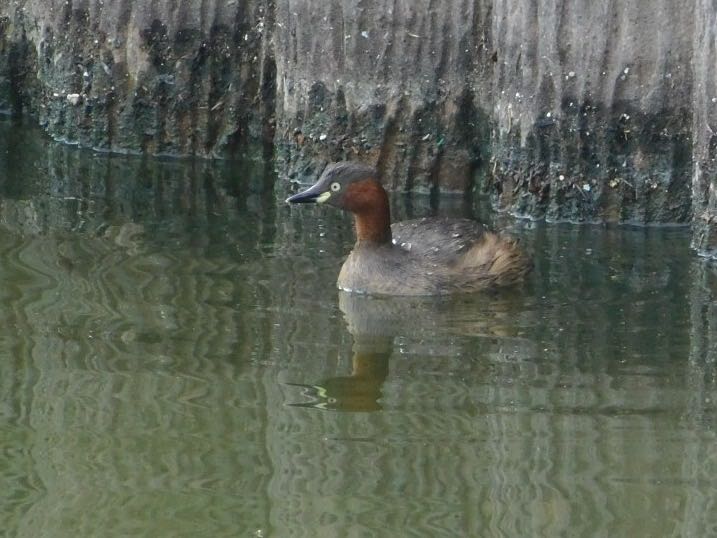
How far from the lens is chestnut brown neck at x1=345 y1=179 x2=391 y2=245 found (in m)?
9.34

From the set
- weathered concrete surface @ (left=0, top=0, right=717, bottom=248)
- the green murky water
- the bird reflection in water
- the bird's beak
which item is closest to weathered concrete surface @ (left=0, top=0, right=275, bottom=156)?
weathered concrete surface @ (left=0, top=0, right=717, bottom=248)

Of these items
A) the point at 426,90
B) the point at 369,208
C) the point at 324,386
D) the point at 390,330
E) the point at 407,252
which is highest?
the point at 426,90

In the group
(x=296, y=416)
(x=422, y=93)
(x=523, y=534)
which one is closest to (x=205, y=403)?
(x=296, y=416)

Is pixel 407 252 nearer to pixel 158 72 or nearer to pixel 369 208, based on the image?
pixel 369 208

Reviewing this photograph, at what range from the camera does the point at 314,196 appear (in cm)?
932

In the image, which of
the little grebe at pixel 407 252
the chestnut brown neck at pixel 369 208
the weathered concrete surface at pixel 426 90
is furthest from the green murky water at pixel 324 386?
the weathered concrete surface at pixel 426 90

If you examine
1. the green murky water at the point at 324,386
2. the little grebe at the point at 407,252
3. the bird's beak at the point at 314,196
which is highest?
the bird's beak at the point at 314,196

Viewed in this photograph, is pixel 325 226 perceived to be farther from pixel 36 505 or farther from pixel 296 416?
pixel 36 505

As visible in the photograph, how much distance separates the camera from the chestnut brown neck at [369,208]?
9.34m

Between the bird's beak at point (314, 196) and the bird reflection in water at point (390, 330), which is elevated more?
the bird's beak at point (314, 196)

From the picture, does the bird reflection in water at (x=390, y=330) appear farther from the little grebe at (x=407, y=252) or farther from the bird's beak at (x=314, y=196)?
the bird's beak at (x=314, y=196)

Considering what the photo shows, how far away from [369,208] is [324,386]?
2187mm

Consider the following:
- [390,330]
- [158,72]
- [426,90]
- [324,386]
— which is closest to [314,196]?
[390,330]

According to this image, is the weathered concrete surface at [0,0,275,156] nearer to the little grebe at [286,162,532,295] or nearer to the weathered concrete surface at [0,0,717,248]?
the weathered concrete surface at [0,0,717,248]
